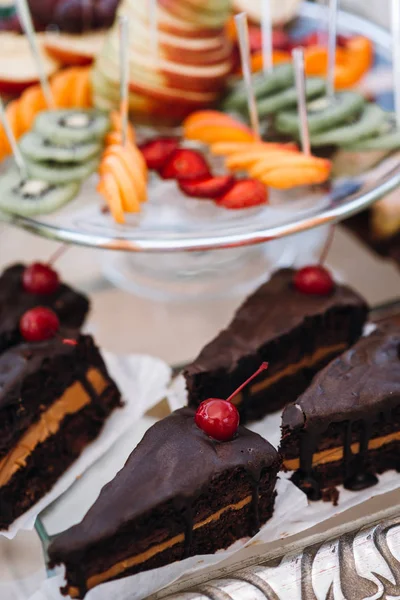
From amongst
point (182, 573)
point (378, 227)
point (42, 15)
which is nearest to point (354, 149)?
point (378, 227)

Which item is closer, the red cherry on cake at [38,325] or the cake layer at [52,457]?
the cake layer at [52,457]

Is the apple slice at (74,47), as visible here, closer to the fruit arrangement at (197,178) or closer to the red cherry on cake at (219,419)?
the fruit arrangement at (197,178)

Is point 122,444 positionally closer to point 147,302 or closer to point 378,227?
point 147,302

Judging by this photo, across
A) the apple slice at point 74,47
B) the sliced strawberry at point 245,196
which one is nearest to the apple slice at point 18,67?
the apple slice at point 74,47

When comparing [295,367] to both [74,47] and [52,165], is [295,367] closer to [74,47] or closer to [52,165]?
[52,165]

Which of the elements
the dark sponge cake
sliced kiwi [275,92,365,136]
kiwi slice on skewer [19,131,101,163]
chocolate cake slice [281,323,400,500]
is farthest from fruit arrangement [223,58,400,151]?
the dark sponge cake

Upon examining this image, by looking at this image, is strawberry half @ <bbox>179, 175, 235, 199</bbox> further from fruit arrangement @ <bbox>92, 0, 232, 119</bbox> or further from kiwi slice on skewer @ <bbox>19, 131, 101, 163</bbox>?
fruit arrangement @ <bbox>92, 0, 232, 119</bbox>
